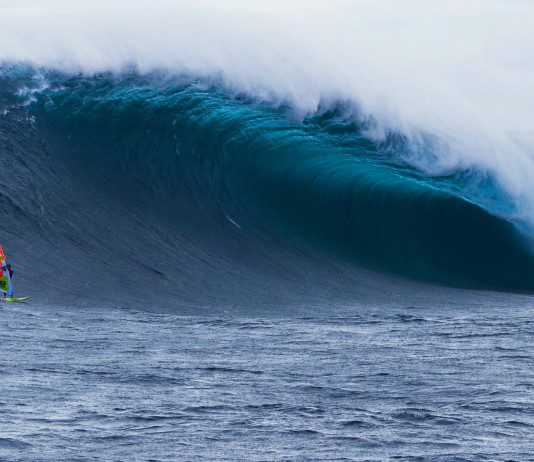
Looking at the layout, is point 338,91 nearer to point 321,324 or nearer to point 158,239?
point 158,239

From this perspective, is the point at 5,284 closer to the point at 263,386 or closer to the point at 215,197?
the point at 263,386

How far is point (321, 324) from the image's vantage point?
8.99m

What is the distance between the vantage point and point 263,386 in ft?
21.3

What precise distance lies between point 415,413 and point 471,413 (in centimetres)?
33

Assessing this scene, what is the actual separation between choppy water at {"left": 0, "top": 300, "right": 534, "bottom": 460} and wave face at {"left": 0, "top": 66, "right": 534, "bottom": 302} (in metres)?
1.90

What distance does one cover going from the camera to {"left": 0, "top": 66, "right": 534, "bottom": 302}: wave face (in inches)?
439

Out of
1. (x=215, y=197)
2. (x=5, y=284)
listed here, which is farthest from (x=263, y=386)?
(x=215, y=197)

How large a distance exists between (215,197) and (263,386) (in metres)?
6.70

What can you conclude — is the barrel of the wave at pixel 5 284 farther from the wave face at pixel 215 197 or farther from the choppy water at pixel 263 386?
the wave face at pixel 215 197

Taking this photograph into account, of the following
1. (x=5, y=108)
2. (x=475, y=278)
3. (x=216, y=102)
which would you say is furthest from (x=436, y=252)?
(x=5, y=108)

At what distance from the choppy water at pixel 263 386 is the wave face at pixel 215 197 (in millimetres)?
1897

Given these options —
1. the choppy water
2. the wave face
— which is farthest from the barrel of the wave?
the wave face

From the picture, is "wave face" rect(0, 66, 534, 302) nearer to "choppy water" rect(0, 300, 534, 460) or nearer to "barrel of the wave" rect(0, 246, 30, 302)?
"barrel of the wave" rect(0, 246, 30, 302)

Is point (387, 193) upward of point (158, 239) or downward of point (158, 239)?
upward
